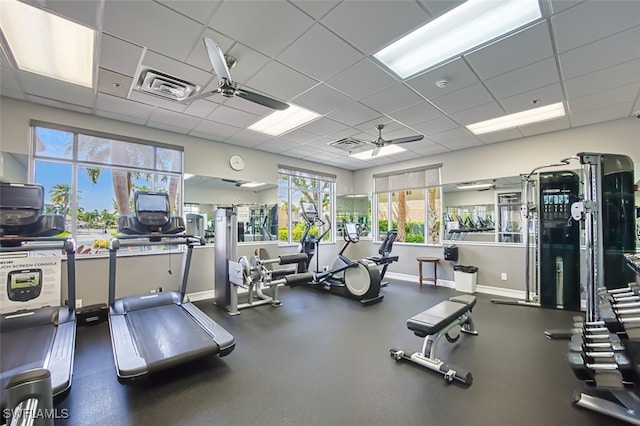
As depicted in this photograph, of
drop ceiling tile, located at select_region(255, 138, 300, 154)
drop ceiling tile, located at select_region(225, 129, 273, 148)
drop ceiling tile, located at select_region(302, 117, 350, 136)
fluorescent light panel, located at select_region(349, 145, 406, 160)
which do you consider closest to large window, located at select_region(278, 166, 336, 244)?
drop ceiling tile, located at select_region(255, 138, 300, 154)

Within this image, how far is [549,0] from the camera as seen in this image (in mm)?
2053

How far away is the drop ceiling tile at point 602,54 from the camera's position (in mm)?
2465

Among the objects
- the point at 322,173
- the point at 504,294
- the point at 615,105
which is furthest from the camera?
the point at 322,173

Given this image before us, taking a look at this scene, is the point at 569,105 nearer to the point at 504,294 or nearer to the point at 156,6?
the point at 504,294

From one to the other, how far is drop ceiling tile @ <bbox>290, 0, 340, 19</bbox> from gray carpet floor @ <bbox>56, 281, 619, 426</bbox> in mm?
3110

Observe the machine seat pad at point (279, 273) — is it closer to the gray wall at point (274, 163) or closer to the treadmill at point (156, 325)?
the treadmill at point (156, 325)

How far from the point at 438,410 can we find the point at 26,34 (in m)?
4.77

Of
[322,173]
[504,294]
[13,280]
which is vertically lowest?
[504,294]

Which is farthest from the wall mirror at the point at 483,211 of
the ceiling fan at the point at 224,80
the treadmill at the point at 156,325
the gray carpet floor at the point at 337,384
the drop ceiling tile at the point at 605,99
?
the treadmill at the point at 156,325

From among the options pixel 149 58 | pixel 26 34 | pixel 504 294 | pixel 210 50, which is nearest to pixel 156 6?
pixel 210 50

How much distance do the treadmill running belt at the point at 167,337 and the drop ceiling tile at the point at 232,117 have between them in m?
2.86

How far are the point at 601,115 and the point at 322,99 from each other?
13.8ft

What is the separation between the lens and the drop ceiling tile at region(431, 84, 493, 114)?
3.40m

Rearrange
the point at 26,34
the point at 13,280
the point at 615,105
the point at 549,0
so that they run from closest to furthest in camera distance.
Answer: the point at 549,0 → the point at 26,34 → the point at 13,280 → the point at 615,105
